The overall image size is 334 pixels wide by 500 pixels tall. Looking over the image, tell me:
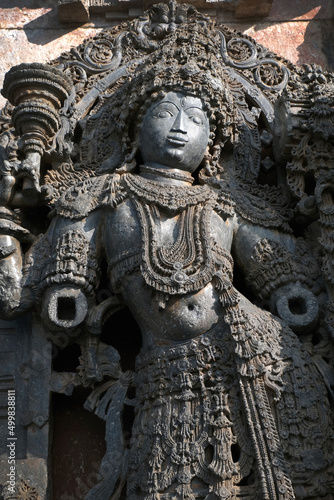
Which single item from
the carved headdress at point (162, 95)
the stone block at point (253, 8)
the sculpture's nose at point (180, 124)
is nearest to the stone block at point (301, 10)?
the stone block at point (253, 8)

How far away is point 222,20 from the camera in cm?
712

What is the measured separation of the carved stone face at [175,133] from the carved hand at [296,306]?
4.20 ft

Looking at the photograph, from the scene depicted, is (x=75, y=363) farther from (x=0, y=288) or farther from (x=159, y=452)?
(x=159, y=452)

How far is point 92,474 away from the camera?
516 cm

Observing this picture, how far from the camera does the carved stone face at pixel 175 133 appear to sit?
5.57 metres

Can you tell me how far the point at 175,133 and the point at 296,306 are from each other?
1.65m

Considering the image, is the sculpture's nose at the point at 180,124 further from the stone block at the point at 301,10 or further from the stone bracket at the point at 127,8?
the stone block at the point at 301,10

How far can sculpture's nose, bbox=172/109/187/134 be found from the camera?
5.57 meters

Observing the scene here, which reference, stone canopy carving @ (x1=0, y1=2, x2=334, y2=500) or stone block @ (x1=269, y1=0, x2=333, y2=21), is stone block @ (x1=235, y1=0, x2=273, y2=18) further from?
stone canopy carving @ (x1=0, y1=2, x2=334, y2=500)

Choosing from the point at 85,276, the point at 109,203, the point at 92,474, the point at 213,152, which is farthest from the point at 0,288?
the point at 213,152

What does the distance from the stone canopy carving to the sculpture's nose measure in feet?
0.07

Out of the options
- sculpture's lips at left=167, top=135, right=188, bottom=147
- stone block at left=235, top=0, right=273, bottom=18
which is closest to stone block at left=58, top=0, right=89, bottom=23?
stone block at left=235, top=0, right=273, bottom=18

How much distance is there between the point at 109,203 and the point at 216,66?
5.16ft

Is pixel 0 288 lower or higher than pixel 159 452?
higher
